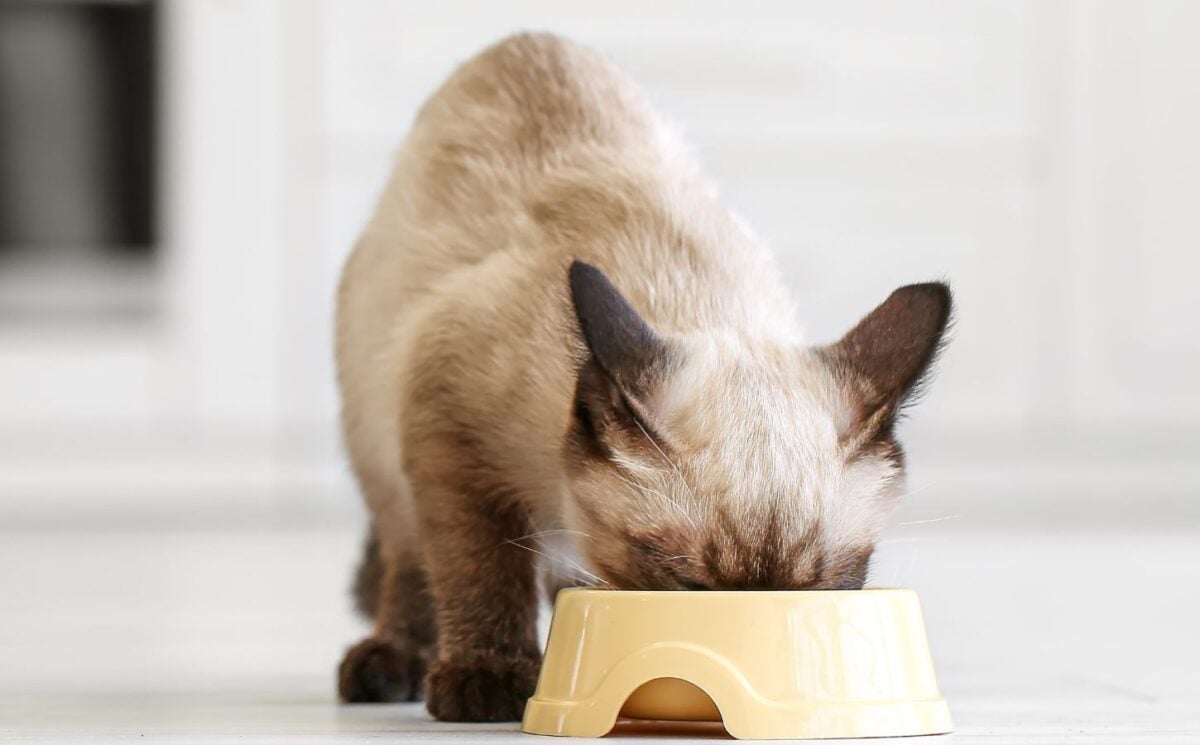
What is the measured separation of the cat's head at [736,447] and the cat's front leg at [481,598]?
203mm

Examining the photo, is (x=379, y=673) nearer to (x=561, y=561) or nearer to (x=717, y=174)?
(x=561, y=561)

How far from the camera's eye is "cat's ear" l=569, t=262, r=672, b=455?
143cm

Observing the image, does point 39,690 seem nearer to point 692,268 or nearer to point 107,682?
point 107,682

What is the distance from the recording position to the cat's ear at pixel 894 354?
4.98ft

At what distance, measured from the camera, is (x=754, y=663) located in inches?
56.3

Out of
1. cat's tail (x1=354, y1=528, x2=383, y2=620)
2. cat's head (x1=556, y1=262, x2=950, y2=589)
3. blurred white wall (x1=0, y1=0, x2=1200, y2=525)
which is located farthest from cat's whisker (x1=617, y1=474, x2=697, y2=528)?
blurred white wall (x1=0, y1=0, x2=1200, y2=525)

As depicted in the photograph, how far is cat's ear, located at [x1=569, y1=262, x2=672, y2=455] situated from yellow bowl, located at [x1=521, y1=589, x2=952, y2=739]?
148 millimetres

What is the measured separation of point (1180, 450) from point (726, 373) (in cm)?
381

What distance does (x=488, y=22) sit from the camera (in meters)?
4.91

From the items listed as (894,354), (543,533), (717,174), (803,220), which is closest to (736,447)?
(894,354)

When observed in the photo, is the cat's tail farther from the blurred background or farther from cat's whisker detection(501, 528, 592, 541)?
the blurred background

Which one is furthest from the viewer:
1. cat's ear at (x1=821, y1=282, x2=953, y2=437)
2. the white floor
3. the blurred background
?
the blurred background

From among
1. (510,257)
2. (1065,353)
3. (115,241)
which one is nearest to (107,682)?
(510,257)

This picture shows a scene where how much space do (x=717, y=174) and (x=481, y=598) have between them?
3.11 metres
